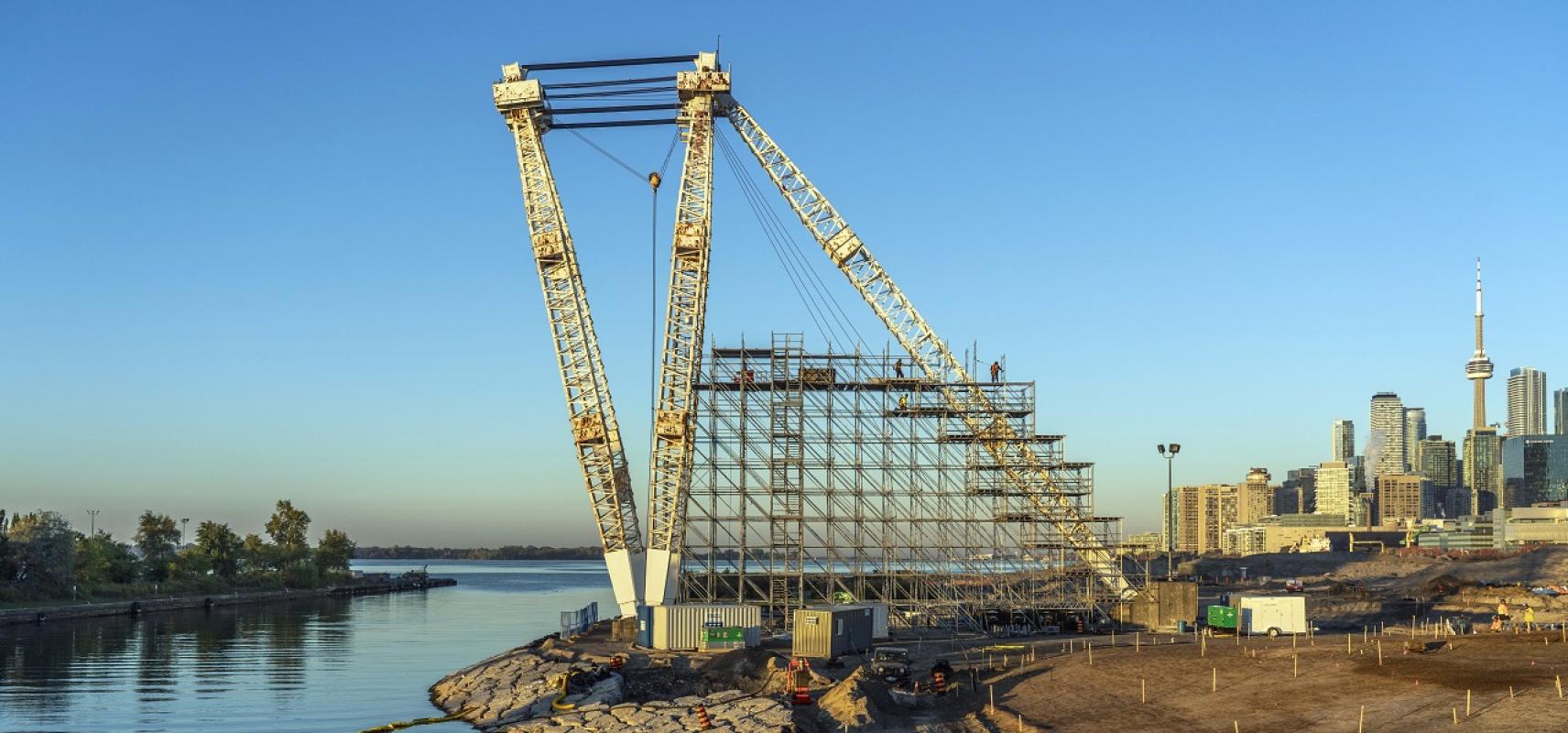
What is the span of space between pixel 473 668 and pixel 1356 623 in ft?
188

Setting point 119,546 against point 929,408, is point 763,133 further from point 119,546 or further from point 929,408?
point 119,546

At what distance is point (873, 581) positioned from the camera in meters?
103

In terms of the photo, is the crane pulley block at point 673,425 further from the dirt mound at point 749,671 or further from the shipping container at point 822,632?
the dirt mound at point 749,671

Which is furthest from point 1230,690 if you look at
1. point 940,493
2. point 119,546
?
point 119,546

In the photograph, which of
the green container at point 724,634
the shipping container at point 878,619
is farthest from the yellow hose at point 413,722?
the shipping container at point 878,619

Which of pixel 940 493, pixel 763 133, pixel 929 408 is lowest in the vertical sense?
pixel 940 493

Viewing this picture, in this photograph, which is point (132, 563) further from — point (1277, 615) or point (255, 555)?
point (1277, 615)

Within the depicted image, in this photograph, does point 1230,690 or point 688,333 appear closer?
point 1230,690

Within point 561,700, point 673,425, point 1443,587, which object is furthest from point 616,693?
point 1443,587

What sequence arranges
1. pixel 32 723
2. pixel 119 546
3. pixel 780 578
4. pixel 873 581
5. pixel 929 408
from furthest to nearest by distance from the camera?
pixel 119 546
pixel 873 581
pixel 780 578
pixel 929 408
pixel 32 723

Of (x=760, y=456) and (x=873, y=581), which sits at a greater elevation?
(x=760, y=456)

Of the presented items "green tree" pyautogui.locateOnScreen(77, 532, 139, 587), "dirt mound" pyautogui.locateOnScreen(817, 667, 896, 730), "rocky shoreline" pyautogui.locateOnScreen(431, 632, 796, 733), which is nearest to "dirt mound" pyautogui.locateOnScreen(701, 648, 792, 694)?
"rocky shoreline" pyautogui.locateOnScreen(431, 632, 796, 733)

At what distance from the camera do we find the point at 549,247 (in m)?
82.9

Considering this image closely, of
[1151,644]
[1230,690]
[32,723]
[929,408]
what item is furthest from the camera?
[929,408]
